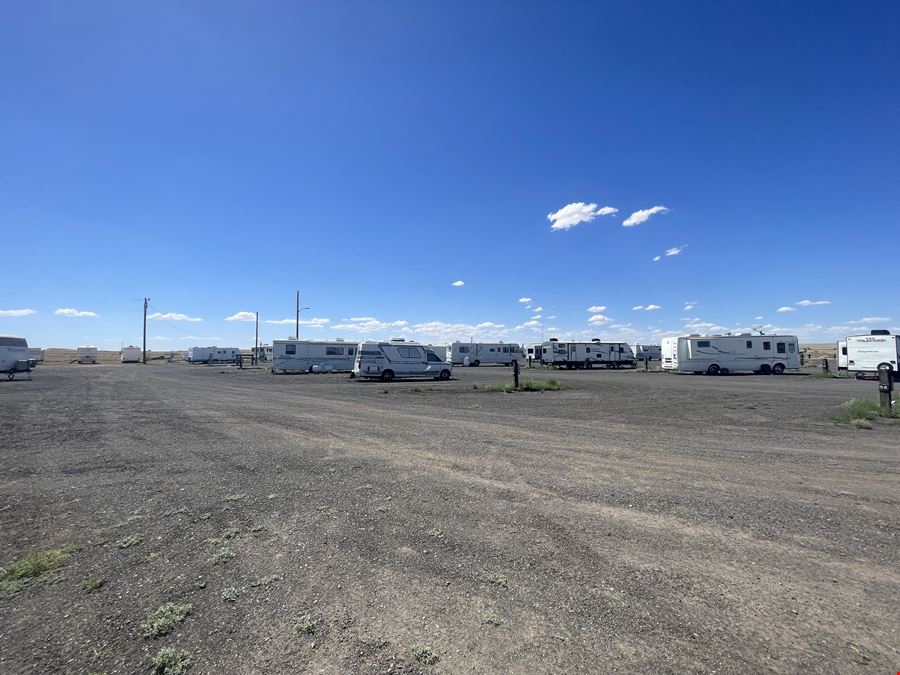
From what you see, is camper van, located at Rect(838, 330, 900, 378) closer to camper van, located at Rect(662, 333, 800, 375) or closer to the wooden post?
camper van, located at Rect(662, 333, 800, 375)

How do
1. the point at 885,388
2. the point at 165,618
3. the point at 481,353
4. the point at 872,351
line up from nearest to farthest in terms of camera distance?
the point at 165,618 < the point at 885,388 < the point at 872,351 < the point at 481,353

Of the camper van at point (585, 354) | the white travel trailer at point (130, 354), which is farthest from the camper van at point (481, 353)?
the white travel trailer at point (130, 354)

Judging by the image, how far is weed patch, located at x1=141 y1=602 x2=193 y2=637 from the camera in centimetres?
271

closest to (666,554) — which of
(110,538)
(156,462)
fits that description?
(110,538)

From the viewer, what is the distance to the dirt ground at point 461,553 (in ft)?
8.29

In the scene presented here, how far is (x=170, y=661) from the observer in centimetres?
244

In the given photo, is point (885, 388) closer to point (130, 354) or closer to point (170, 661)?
point (170, 661)

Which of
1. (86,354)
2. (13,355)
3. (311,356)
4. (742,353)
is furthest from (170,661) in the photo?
(86,354)

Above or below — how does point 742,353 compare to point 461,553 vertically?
above

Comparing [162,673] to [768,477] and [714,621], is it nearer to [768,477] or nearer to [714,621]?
[714,621]

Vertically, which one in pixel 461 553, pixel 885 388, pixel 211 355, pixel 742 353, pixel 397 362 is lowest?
pixel 461 553

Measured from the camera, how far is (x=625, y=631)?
2648 mm

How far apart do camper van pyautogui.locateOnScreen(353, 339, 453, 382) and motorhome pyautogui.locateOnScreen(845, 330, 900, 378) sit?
2772 cm

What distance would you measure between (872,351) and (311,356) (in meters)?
42.0
